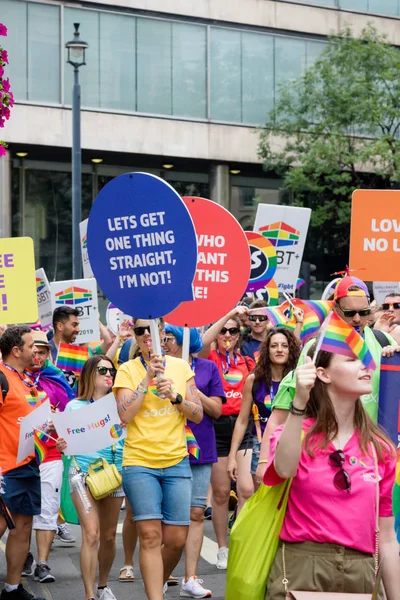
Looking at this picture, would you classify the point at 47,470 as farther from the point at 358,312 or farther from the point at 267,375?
the point at 358,312

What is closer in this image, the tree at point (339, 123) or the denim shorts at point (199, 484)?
the denim shorts at point (199, 484)

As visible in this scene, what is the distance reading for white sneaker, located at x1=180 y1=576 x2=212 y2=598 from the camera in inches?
307

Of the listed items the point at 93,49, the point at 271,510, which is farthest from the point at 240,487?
the point at 93,49

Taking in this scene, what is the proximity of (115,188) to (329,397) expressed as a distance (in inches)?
104

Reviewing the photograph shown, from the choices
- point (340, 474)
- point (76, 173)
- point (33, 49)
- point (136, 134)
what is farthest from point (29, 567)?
point (136, 134)

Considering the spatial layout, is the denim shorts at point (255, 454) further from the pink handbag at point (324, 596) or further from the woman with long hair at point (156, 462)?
the pink handbag at point (324, 596)

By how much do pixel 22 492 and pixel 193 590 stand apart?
4.29ft

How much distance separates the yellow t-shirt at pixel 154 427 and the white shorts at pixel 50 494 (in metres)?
1.94

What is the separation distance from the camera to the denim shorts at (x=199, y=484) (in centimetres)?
799

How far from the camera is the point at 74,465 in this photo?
25.2 ft

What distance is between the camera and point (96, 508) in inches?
300

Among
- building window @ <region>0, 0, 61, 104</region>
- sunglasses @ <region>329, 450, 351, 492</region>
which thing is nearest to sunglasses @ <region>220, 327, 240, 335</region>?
sunglasses @ <region>329, 450, 351, 492</region>

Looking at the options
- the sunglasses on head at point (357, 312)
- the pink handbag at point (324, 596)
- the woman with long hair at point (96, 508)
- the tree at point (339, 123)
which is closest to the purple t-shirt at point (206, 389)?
the woman with long hair at point (96, 508)

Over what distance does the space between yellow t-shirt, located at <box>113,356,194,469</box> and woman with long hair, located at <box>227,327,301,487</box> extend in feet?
3.18
